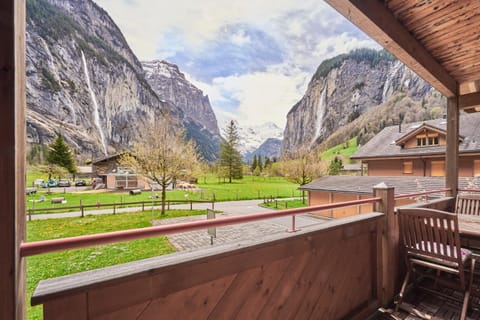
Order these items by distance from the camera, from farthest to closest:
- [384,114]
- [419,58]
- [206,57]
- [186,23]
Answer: [206,57] → [384,114] → [186,23] → [419,58]

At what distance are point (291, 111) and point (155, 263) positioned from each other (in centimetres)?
7873

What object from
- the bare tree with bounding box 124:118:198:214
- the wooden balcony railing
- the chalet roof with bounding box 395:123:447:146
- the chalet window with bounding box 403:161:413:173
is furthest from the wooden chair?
the chalet roof with bounding box 395:123:447:146

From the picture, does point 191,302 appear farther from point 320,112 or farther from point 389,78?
point 320,112

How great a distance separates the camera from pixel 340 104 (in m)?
59.1

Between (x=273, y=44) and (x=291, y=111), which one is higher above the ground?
(x=273, y=44)

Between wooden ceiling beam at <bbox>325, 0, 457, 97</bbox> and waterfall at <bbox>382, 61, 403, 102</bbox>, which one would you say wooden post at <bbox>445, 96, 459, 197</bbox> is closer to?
wooden ceiling beam at <bbox>325, 0, 457, 97</bbox>

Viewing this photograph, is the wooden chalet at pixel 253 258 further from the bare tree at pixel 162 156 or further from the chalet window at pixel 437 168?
the chalet window at pixel 437 168

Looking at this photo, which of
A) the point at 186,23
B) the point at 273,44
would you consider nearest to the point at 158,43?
the point at 186,23

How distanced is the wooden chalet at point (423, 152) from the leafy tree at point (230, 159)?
19.0 meters

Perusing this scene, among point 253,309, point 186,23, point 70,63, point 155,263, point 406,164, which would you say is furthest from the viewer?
point 70,63

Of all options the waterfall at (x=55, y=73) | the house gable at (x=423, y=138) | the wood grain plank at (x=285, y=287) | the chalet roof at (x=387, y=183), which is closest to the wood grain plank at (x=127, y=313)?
the wood grain plank at (x=285, y=287)

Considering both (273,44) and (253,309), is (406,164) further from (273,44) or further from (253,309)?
(273,44)

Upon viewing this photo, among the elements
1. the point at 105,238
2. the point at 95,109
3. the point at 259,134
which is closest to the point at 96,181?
the point at 105,238

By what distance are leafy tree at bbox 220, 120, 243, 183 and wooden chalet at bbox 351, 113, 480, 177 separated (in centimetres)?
1902
